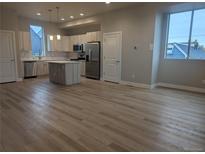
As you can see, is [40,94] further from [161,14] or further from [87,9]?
[161,14]

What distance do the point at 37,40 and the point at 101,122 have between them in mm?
6993

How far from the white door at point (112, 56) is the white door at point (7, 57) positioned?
3.72 metres

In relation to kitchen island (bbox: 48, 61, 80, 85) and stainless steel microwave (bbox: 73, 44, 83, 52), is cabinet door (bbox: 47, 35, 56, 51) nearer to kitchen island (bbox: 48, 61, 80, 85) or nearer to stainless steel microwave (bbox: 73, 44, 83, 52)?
stainless steel microwave (bbox: 73, 44, 83, 52)

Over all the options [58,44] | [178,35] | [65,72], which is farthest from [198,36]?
[58,44]

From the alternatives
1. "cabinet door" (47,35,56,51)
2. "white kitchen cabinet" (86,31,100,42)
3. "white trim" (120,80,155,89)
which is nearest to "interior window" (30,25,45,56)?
"cabinet door" (47,35,56,51)

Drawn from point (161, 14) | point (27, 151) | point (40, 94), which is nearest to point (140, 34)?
point (161, 14)

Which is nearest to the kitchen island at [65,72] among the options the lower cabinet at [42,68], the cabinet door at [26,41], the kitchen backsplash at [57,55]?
the lower cabinet at [42,68]

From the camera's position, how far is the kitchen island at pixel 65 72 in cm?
566

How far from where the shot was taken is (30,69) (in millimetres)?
7227

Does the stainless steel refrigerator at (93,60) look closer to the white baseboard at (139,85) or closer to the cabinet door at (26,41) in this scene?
the white baseboard at (139,85)

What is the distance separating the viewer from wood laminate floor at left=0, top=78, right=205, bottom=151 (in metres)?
2.10

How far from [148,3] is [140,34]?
993 millimetres

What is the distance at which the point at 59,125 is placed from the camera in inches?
104

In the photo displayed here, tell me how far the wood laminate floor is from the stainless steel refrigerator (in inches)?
110
